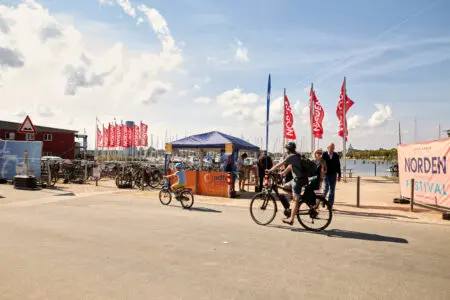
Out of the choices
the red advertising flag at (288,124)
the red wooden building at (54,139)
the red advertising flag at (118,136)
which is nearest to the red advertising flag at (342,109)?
the red advertising flag at (288,124)

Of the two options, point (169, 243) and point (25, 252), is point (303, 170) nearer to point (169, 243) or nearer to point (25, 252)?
point (169, 243)

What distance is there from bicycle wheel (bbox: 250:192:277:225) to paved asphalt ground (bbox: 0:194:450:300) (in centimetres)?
30

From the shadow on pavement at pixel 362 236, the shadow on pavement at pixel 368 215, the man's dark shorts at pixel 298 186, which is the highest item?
the man's dark shorts at pixel 298 186

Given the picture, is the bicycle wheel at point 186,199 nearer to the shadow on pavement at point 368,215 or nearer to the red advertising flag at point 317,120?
the shadow on pavement at point 368,215

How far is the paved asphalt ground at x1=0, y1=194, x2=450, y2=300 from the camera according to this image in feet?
13.5

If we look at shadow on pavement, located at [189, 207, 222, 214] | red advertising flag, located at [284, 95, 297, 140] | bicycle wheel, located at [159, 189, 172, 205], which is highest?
red advertising flag, located at [284, 95, 297, 140]

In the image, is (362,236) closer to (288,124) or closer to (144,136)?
(288,124)

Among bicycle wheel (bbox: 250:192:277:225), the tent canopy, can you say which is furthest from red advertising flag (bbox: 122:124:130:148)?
bicycle wheel (bbox: 250:192:277:225)

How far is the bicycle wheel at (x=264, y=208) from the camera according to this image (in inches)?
325

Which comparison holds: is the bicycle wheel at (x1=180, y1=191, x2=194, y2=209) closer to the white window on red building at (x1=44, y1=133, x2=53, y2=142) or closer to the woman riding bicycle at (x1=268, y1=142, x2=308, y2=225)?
the woman riding bicycle at (x1=268, y1=142, x2=308, y2=225)

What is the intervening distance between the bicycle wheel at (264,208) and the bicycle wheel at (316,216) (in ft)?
2.27

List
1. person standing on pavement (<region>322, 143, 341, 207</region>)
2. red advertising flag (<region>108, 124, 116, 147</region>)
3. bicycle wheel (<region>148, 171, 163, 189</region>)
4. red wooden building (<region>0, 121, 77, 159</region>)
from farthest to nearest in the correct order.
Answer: red wooden building (<region>0, 121, 77, 159</region>) → red advertising flag (<region>108, 124, 116, 147</region>) → bicycle wheel (<region>148, 171, 163, 189</region>) → person standing on pavement (<region>322, 143, 341, 207</region>)

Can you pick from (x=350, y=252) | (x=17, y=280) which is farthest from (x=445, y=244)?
(x=17, y=280)

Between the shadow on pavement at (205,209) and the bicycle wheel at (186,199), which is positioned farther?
the bicycle wheel at (186,199)
